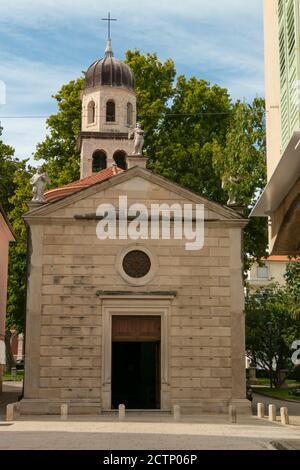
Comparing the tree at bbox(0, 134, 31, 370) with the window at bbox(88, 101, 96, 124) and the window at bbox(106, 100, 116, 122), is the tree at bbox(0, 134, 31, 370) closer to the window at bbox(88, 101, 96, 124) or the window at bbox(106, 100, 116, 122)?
the window at bbox(88, 101, 96, 124)

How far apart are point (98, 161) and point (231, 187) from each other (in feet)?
45.6

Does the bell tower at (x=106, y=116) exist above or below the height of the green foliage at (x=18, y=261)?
above

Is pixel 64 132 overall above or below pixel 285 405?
above

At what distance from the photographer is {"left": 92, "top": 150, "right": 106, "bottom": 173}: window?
40.7 meters

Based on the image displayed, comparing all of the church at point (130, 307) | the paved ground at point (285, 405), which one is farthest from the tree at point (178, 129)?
the church at point (130, 307)

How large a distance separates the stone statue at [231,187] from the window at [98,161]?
36.1ft

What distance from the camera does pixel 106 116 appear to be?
4134cm

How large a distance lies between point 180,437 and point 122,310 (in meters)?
9.41

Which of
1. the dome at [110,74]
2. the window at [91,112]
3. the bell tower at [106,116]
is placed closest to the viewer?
the bell tower at [106,116]

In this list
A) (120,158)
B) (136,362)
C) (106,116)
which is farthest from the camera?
(106,116)

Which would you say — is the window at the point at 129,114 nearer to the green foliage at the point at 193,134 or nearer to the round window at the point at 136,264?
the green foliage at the point at 193,134

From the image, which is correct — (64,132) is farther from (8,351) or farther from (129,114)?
(8,351)

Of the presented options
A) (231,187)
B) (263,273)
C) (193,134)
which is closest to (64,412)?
(231,187)

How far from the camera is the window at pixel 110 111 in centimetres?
4128
